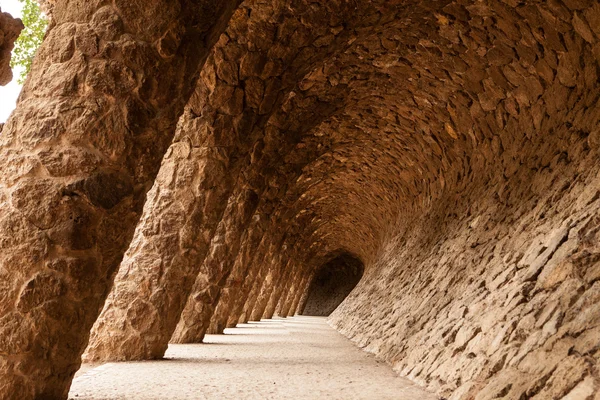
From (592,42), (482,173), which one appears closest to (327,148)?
(482,173)

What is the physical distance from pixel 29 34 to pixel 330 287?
31134mm

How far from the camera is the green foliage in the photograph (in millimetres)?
10516

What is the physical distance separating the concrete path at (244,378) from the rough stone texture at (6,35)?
2.36 meters

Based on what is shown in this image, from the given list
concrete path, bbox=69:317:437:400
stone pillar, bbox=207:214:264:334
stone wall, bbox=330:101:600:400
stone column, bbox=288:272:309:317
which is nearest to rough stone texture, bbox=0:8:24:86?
concrete path, bbox=69:317:437:400

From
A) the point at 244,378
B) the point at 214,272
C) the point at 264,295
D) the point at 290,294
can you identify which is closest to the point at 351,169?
the point at 214,272

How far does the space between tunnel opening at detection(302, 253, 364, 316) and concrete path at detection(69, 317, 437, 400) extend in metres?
29.3

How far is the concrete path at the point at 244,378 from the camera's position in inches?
206

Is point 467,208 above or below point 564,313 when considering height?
above

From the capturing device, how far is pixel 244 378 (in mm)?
6406

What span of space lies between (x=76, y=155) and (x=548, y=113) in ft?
16.8

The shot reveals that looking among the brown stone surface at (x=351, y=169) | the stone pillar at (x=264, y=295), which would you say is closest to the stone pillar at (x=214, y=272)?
the brown stone surface at (x=351, y=169)

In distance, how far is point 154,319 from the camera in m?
7.50

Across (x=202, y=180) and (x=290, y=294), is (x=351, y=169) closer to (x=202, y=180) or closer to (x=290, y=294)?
(x=202, y=180)

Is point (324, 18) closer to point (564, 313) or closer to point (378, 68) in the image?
point (378, 68)
